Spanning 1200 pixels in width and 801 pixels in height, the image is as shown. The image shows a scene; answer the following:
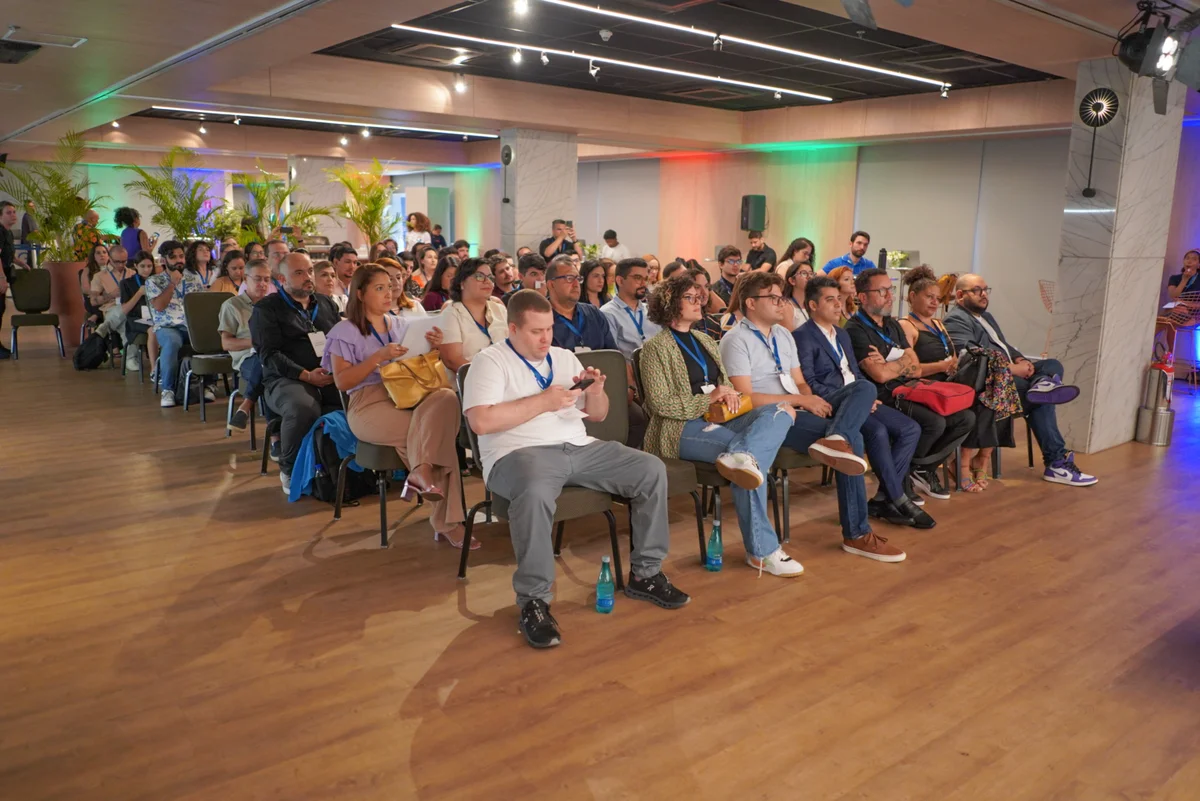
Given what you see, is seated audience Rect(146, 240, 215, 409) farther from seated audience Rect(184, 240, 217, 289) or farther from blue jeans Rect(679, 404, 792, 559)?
blue jeans Rect(679, 404, 792, 559)

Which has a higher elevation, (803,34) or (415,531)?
(803,34)

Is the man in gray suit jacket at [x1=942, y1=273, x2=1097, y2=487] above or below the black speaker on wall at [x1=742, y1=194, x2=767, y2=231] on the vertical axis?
below

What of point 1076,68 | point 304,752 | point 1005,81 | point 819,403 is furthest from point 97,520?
point 1005,81

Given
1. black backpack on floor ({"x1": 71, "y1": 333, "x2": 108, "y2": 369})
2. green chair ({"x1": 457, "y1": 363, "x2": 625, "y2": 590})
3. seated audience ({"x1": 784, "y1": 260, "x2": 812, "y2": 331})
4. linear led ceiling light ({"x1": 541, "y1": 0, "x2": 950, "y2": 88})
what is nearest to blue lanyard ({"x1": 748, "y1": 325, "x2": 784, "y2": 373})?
seated audience ({"x1": 784, "y1": 260, "x2": 812, "y2": 331})

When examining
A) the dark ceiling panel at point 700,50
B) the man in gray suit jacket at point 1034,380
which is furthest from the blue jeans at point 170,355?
the man in gray suit jacket at point 1034,380

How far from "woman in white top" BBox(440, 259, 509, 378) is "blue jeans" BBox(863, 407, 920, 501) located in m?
2.04

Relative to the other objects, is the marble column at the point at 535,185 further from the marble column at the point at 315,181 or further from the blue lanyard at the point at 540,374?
the blue lanyard at the point at 540,374

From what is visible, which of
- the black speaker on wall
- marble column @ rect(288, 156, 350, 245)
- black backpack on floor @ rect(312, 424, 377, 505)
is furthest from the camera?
marble column @ rect(288, 156, 350, 245)

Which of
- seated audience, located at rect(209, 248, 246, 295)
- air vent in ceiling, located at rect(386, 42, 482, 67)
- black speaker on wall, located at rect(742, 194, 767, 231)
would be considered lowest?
seated audience, located at rect(209, 248, 246, 295)

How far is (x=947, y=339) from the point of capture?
18.5ft

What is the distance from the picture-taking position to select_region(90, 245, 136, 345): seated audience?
30.5 feet

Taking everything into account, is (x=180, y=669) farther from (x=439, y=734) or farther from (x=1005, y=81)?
(x=1005, y=81)

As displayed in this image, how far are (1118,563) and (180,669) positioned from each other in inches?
166

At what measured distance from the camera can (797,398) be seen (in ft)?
15.1
